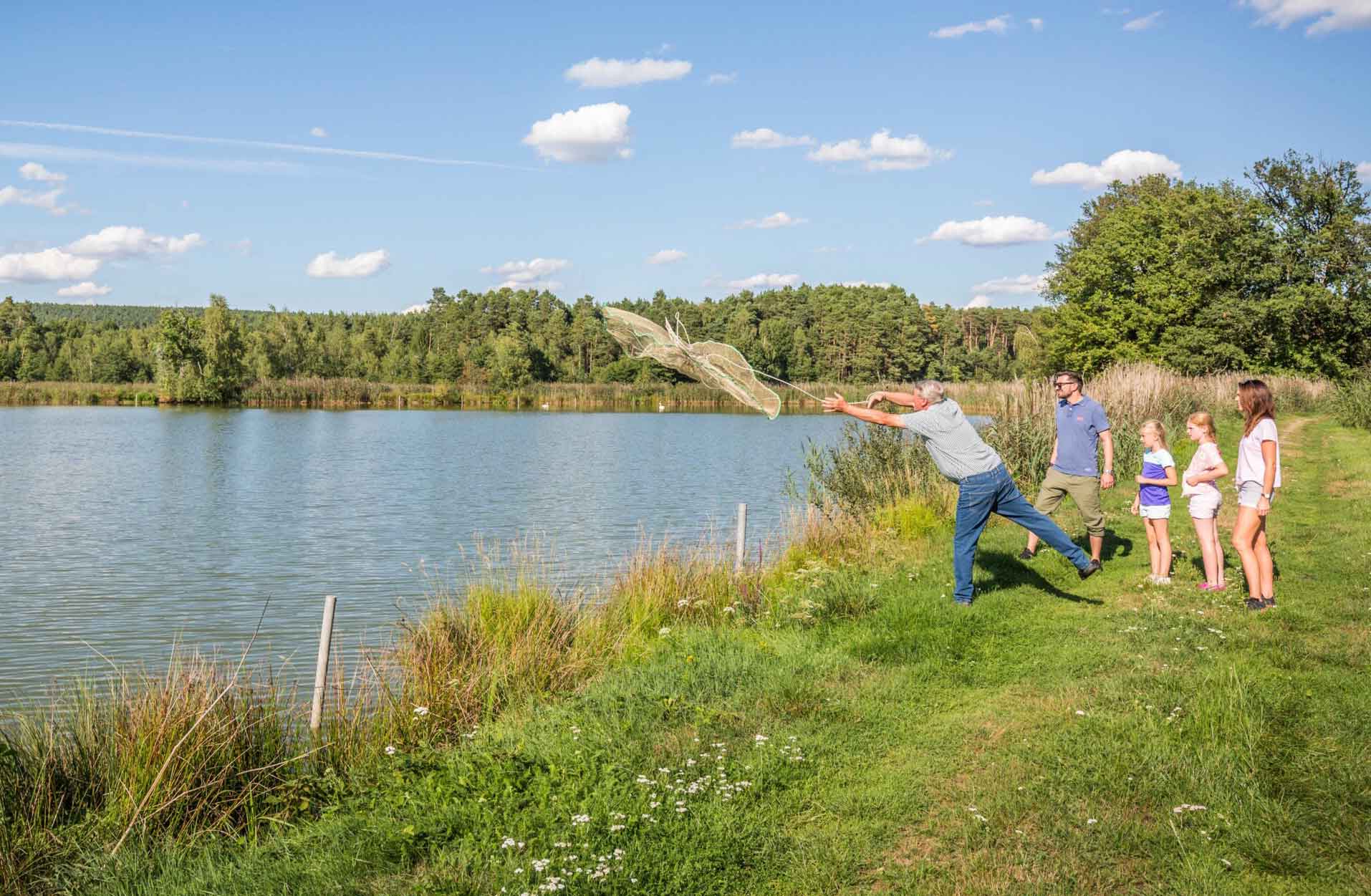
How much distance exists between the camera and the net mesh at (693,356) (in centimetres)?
863

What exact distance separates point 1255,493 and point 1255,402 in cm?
77

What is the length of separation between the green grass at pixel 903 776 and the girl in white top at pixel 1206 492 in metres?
0.59

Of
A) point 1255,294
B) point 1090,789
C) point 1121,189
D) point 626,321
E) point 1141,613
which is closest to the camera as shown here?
point 1090,789

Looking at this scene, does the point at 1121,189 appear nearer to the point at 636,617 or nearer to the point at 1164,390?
the point at 1164,390

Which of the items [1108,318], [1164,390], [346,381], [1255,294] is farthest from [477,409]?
[1164,390]

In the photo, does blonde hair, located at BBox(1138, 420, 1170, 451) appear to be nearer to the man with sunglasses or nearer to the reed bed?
the man with sunglasses

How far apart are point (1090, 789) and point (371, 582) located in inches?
471

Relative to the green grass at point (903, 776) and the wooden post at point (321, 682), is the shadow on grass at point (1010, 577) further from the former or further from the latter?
the wooden post at point (321, 682)

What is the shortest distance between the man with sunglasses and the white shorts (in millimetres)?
1487

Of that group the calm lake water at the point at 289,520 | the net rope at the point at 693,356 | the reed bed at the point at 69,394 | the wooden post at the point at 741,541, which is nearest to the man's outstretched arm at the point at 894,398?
the net rope at the point at 693,356

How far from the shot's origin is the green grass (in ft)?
13.9

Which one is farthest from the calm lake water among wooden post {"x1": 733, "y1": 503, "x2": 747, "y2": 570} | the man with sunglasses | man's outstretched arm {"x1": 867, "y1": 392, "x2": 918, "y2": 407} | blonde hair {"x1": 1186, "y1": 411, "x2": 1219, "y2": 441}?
blonde hair {"x1": 1186, "y1": 411, "x2": 1219, "y2": 441}

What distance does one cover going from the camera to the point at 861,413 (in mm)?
7742

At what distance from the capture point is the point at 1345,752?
4938mm
